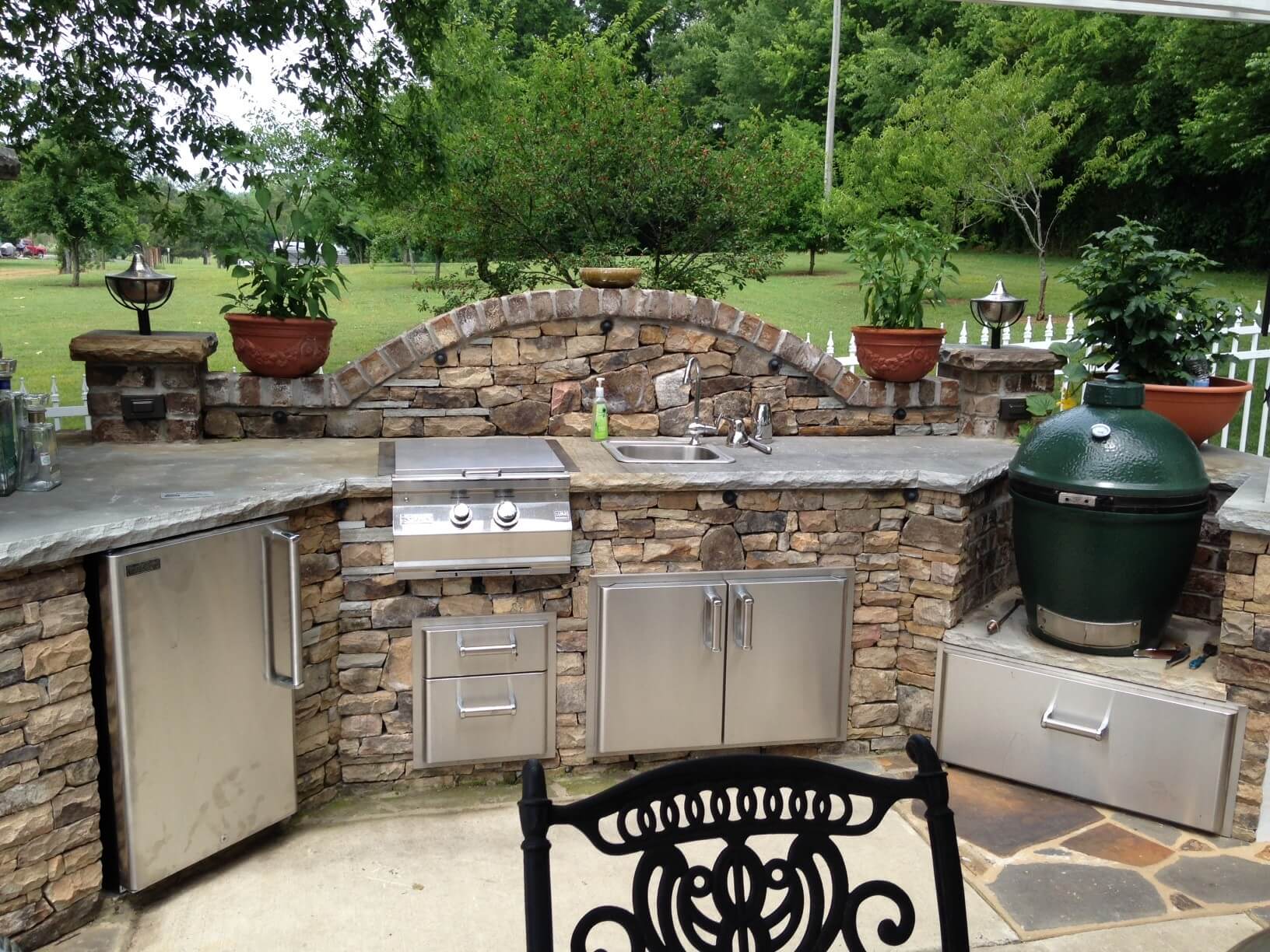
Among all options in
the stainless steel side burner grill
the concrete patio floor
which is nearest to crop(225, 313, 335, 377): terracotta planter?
the stainless steel side burner grill

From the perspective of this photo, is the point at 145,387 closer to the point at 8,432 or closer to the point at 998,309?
the point at 8,432

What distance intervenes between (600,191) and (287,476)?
4183mm

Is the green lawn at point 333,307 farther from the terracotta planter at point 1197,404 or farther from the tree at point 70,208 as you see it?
the terracotta planter at point 1197,404

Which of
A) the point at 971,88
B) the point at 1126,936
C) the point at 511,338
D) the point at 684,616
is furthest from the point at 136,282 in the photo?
the point at 971,88

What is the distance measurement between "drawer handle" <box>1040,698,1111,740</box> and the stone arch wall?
1460 mm

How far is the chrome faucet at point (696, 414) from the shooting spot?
3988mm

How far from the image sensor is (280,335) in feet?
12.5

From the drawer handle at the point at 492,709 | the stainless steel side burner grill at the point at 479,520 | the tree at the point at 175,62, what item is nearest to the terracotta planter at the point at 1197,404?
the stainless steel side burner grill at the point at 479,520

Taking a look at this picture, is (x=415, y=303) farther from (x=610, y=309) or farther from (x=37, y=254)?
(x=610, y=309)

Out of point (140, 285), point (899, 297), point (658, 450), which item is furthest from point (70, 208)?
point (899, 297)

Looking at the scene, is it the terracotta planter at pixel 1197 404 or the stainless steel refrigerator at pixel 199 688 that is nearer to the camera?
the stainless steel refrigerator at pixel 199 688

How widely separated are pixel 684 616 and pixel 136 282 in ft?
7.49

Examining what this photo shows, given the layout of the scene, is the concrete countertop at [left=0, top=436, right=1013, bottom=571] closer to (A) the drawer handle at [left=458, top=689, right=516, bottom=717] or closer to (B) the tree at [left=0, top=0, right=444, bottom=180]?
(A) the drawer handle at [left=458, top=689, right=516, bottom=717]

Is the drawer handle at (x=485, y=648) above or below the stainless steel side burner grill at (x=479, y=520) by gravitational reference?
below
